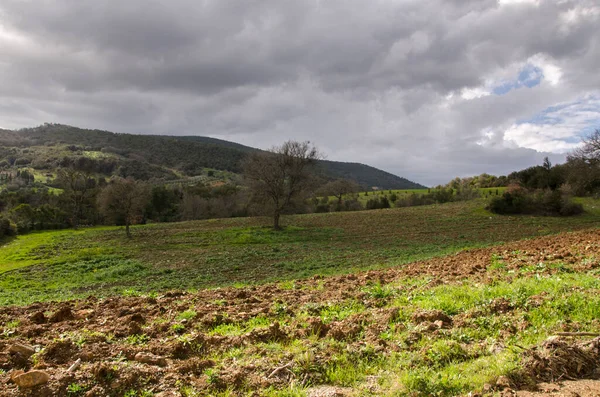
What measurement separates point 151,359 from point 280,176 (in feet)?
115

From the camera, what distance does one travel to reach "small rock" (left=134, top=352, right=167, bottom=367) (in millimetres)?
5078

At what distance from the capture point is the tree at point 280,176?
39531 millimetres

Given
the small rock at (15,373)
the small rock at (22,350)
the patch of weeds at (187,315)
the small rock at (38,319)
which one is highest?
the small rock at (15,373)

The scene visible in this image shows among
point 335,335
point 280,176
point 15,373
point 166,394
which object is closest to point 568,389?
point 335,335

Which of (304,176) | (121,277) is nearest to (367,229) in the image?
(304,176)

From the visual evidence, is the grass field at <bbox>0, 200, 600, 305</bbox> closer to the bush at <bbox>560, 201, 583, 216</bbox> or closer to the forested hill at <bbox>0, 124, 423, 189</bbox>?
the bush at <bbox>560, 201, 583, 216</bbox>

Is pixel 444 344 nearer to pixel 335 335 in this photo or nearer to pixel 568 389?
pixel 568 389

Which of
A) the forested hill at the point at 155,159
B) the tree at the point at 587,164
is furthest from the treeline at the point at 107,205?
the forested hill at the point at 155,159

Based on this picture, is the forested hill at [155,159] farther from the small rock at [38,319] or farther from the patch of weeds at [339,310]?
the small rock at [38,319]

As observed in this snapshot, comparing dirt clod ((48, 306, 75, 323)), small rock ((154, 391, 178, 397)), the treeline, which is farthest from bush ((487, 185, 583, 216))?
small rock ((154, 391, 178, 397))

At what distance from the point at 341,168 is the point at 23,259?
6273 inches

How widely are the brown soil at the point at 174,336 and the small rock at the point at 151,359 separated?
0.01 metres

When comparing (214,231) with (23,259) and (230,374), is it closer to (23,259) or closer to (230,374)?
(23,259)

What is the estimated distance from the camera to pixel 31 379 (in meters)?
4.25
